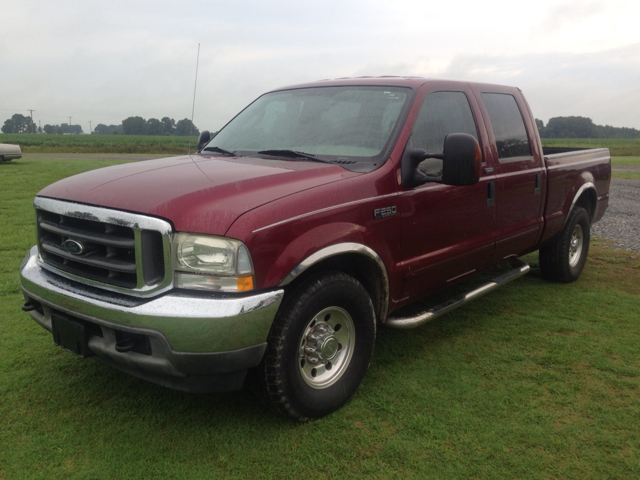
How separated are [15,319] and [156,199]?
103 inches

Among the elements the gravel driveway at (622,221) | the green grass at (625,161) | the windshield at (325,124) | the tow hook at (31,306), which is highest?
the windshield at (325,124)

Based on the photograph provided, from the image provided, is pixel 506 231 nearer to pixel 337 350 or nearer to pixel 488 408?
pixel 488 408

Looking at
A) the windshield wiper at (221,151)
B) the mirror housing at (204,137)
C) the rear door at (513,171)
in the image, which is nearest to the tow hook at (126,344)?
the windshield wiper at (221,151)

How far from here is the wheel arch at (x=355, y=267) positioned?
2850mm

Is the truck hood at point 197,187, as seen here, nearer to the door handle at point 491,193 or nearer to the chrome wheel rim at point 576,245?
the door handle at point 491,193

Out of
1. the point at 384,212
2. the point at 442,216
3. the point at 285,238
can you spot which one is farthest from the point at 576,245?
the point at 285,238

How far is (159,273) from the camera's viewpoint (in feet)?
8.68

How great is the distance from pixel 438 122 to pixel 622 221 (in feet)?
25.0

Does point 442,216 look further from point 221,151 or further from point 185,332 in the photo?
point 185,332

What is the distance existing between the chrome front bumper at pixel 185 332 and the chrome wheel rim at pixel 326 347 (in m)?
0.41

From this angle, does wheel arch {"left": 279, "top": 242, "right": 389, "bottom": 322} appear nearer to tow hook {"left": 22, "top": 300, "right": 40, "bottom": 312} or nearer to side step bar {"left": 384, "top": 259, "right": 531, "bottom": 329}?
side step bar {"left": 384, "top": 259, "right": 531, "bottom": 329}

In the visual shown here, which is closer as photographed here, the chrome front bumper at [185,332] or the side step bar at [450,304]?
the chrome front bumper at [185,332]

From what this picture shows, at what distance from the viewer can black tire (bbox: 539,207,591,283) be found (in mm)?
5688

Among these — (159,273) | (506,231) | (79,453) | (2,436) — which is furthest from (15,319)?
(506,231)
